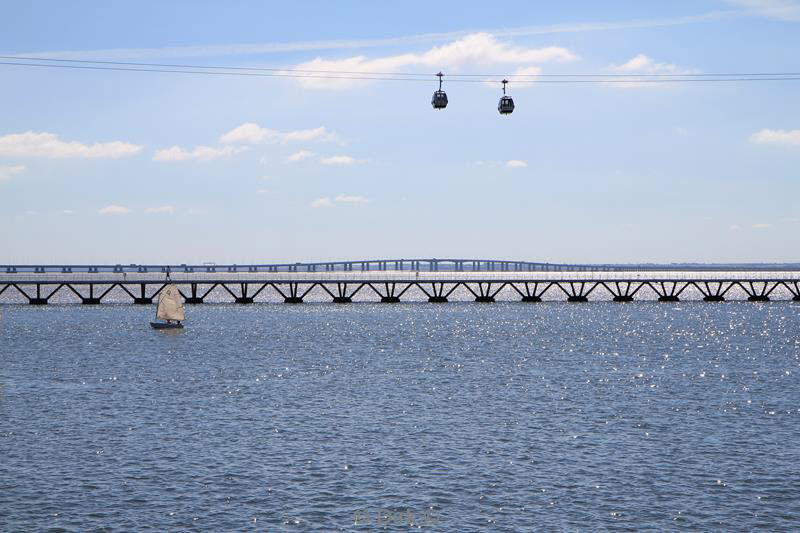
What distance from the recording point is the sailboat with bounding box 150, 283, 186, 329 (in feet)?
358

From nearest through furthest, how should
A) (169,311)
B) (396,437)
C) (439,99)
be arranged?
(396,437) < (439,99) < (169,311)

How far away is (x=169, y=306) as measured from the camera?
359 ft

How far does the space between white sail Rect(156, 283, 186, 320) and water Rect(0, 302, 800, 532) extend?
1555 cm

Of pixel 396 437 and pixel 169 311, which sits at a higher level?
pixel 169 311

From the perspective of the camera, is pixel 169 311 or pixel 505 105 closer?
pixel 505 105

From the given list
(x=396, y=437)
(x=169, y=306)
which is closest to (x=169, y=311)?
(x=169, y=306)

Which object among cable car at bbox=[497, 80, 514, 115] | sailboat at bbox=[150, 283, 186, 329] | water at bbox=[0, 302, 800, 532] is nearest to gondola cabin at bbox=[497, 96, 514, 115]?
cable car at bbox=[497, 80, 514, 115]

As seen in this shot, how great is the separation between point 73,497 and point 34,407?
2189cm

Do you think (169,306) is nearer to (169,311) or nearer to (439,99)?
(169,311)

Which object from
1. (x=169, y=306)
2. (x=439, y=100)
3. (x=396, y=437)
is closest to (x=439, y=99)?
(x=439, y=100)

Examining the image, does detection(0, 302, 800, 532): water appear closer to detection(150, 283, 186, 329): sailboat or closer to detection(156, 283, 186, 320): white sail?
detection(150, 283, 186, 329): sailboat

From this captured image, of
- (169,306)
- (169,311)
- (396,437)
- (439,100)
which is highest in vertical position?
(439,100)

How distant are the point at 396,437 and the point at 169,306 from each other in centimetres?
7086

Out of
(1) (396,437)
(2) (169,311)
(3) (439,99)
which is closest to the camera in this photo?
(1) (396,437)
